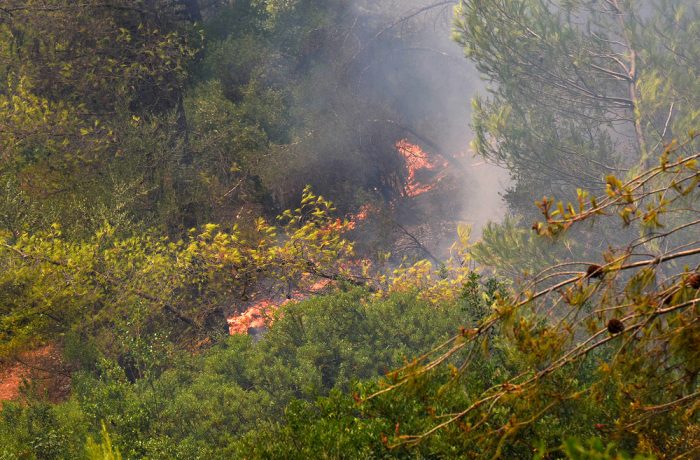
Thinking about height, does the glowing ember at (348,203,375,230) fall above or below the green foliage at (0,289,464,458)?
above

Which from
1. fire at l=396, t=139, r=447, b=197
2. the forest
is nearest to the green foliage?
Answer: the forest

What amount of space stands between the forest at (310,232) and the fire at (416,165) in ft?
0.51

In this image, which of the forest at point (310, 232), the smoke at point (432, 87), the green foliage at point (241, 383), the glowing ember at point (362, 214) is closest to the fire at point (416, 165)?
the forest at point (310, 232)

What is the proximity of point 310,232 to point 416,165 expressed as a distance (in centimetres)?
1003

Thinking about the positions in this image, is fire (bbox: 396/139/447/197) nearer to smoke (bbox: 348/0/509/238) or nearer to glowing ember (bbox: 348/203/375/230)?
smoke (bbox: 348/0/509/238)

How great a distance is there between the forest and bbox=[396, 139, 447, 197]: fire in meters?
0.15

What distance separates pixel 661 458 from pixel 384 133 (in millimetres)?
18343

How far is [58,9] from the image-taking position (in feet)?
42.8

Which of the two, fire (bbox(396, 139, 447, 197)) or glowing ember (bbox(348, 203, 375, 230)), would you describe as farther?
fire (bbox(396, 139, 447, 197))

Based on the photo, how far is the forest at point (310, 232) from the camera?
4.25m

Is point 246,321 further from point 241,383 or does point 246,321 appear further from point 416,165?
point 416,165

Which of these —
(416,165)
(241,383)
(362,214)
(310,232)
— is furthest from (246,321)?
(416,165)

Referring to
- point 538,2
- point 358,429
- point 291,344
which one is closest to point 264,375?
point 291,344

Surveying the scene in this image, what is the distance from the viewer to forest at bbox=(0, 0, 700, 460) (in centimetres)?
425
